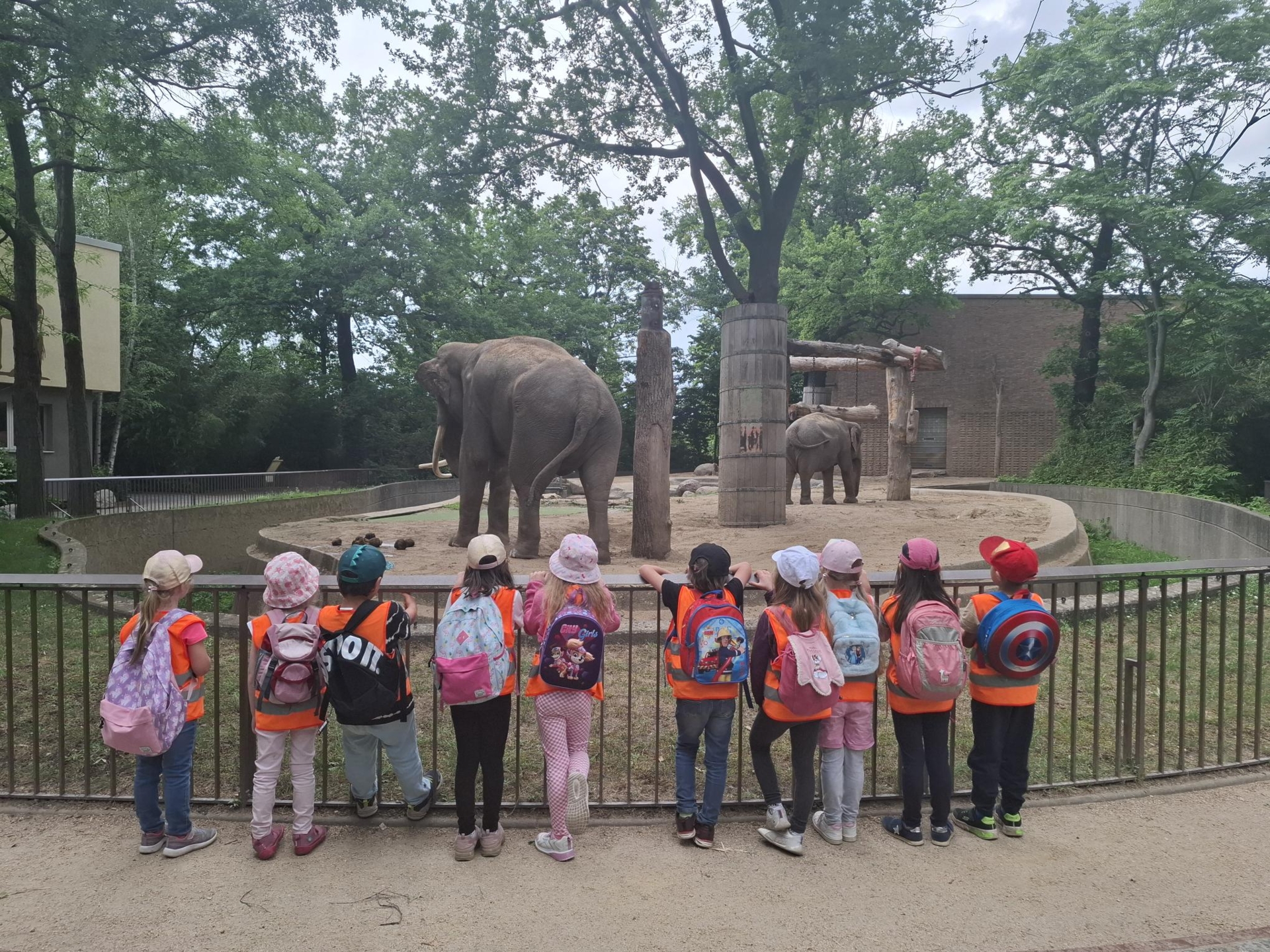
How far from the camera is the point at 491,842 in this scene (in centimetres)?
355

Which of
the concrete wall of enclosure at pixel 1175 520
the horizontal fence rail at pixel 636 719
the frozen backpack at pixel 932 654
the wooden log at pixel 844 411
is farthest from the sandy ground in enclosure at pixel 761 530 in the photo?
the frozen backpack at pixel 932 654

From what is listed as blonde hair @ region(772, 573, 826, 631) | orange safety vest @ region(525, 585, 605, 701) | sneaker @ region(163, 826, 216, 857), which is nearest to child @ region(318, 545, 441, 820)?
orange safety vest @ region(525, 585, 605, 701)

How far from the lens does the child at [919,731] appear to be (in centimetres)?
371

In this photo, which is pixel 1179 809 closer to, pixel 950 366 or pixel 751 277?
pixel 751 277

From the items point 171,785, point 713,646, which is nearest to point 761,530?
point 713,646

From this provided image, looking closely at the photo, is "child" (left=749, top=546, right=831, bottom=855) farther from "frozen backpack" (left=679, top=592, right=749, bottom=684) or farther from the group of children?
"frozen backpack" (left=679, top=592, right=749, bottom=684)

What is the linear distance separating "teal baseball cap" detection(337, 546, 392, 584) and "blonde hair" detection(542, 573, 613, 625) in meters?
0.68

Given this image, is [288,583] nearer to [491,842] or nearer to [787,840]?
[491,842]

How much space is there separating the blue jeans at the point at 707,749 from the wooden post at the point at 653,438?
6.03 meters

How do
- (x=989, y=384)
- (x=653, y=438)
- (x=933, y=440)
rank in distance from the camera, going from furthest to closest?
(x=933, y=440), (x=989, y=384), (x=653, y=438)

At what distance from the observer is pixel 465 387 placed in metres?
10.2

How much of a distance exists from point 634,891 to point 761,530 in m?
9.46

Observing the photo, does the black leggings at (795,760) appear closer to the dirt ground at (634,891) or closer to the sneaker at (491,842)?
the dirt ground at (634,891)

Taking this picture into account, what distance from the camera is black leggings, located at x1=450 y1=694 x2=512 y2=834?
354cm
